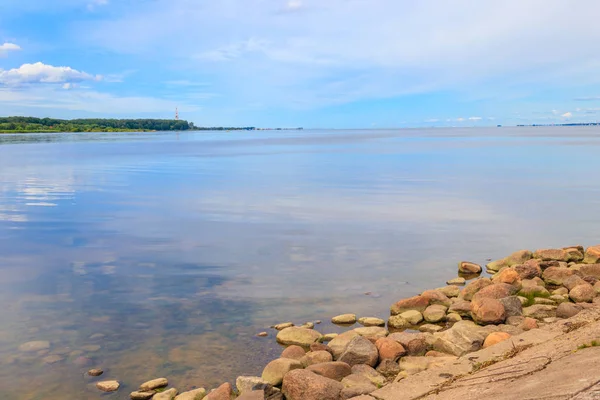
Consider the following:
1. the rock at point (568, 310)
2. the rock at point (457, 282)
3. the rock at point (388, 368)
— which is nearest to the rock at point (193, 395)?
the rock at point (388, 368)

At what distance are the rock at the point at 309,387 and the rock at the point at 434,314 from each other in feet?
15.7

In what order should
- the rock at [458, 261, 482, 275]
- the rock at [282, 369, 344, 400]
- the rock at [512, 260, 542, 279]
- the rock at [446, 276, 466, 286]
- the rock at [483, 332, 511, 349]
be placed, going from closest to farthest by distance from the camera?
1. the rock at [282, 369, 344, 400]
2. the rock at [483, 332, 511, 349]
3. the rock at [512, 260, 542, 279]
4. the rock at [446, 276, 466, 286]
5. the rock at [458, 261, 482, 275]

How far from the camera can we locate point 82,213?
28.4m

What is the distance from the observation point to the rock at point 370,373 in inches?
365

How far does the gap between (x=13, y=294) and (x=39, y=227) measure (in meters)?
10.5

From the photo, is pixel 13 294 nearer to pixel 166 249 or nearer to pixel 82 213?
pixel 166 249

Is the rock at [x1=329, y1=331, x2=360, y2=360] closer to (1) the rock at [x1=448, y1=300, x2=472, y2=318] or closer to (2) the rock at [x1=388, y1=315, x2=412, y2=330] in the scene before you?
(2) the rock at [x1=388, y1=315, x2=412, y2=330]

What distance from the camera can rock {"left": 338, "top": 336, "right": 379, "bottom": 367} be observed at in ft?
33.1

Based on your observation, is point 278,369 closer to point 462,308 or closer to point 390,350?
point 390,350

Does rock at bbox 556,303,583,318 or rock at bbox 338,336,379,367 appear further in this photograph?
rock at bbox 556,303,583,318

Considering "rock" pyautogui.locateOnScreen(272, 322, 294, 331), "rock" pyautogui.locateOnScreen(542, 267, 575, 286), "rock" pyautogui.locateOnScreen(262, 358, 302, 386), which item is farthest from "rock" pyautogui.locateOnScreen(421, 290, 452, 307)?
"rock" pyautogui.locateOnScreen(262, 358, 302, 386)

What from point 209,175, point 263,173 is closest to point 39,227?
point 209,175

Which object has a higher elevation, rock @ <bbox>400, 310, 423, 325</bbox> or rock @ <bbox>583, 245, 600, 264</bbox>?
rock @ <bbox>583, 245, 600, 264</bbox>

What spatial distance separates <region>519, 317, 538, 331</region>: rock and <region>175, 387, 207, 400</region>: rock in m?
6.74
